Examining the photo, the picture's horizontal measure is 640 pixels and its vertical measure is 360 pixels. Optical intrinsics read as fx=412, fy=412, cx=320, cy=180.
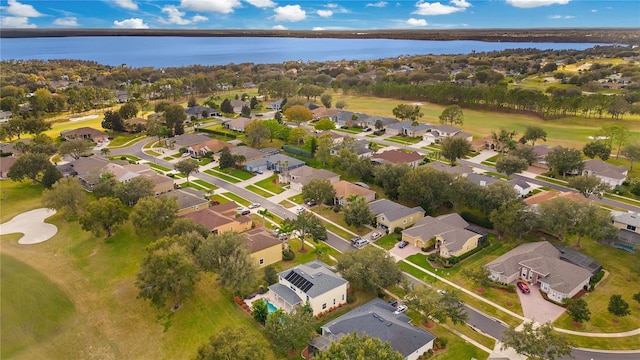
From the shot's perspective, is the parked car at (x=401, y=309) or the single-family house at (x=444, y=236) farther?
the single-family house at (x=444, y=236)

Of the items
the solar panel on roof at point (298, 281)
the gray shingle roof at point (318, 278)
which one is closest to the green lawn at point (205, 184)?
the gray shingle roof at point (318, 278)

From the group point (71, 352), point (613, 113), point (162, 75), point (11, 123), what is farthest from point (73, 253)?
point (162, 75)

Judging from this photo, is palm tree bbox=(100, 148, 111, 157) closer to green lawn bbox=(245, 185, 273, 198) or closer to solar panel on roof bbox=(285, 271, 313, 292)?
green lawn bbox=(245, 185, 273, 198)

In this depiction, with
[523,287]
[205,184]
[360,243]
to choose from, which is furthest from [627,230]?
[205,184]

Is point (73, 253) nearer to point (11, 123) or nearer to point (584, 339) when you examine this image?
point (584, 339)

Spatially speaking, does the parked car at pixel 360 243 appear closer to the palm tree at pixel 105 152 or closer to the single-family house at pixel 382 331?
the single-family house at pixel 382 331

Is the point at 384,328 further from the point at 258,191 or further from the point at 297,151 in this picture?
the point at 297,151
